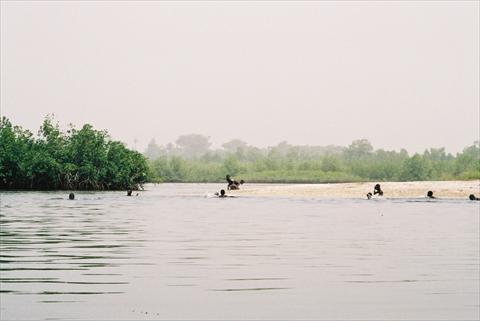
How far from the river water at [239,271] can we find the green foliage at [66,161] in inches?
1712

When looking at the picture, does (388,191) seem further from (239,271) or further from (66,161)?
(239,271)

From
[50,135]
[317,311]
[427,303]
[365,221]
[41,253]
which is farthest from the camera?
[50,135]

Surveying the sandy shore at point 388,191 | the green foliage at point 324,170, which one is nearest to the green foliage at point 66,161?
the sandy shore at point 388,191

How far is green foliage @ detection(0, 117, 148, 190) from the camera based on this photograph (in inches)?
2798

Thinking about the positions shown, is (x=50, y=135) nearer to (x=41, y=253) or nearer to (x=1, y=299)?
(x=41, y=253)

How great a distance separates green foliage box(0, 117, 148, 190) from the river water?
43486 millimetres

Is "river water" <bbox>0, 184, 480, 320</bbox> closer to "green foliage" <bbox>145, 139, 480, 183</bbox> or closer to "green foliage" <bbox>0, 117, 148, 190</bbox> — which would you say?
"green foliage" <bbox>0, 117, 148, 190</bbox>

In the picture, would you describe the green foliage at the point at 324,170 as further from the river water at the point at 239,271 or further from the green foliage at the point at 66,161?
the river water at the point at 239,271

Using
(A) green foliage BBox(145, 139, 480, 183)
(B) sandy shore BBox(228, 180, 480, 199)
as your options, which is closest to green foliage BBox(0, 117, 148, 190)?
(B) sandy shore BBox(228, 180, 480, 199)

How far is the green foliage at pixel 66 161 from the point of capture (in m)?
71.1

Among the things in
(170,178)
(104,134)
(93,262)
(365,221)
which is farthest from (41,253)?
(170,178)

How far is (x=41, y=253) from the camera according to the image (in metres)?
18.2

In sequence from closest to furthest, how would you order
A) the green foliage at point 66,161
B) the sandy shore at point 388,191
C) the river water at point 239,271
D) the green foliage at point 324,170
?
1. the river water at point 239,271
2. the sandy shore at point 388,191
3. the green foliage at point 66,161
4. the green foliage at point 324,170

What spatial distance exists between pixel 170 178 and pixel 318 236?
106 m
